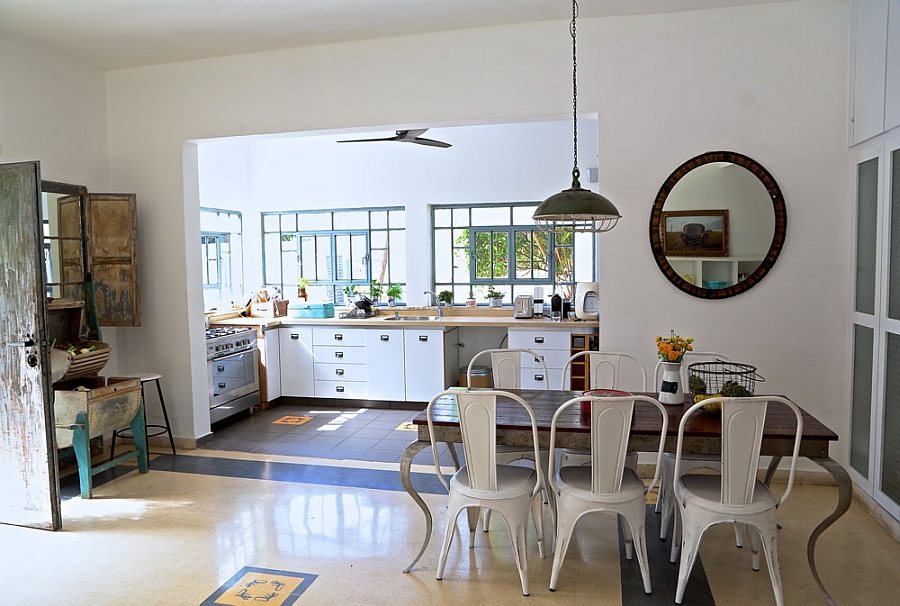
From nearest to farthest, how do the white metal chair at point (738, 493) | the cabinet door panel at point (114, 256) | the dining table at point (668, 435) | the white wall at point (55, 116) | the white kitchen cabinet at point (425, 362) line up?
the white metal chair at point (738, 493) < the dining table at point (668, 435) < the white wall at point (55, 116) < the cabinet door panel at point (114, 256) < the white kitchen cabinet at point (425, 362)

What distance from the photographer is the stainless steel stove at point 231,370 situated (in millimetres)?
5547

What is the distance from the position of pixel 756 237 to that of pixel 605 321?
3.45 feet

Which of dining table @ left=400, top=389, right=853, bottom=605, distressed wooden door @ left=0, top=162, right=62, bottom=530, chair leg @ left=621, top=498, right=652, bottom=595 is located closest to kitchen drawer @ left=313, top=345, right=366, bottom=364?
distressed wooden door @ left=0, top=162, right=62, bottom=530

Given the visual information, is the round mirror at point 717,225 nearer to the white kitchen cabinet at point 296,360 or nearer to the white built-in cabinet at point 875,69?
the white built-in cabinet at point 875,69

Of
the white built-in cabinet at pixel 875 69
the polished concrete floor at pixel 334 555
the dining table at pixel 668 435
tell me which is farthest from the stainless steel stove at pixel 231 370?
the white built-in cabinet at pixel 875 69

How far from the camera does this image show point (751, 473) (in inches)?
106

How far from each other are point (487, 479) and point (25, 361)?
261 cm

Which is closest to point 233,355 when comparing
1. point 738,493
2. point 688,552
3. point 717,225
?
point 717,225

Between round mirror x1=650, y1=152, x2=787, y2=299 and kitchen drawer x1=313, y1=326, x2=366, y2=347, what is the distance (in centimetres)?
311

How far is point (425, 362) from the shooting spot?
6.21 metres

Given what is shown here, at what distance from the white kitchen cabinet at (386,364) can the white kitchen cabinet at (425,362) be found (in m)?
0.06

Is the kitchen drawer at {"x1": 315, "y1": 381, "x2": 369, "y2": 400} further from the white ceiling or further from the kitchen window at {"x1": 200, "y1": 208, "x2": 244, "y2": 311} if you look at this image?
the white ceiling

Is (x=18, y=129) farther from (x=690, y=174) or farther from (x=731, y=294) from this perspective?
(x=731, y=294)

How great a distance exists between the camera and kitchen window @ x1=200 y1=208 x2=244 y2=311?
7172 mm
